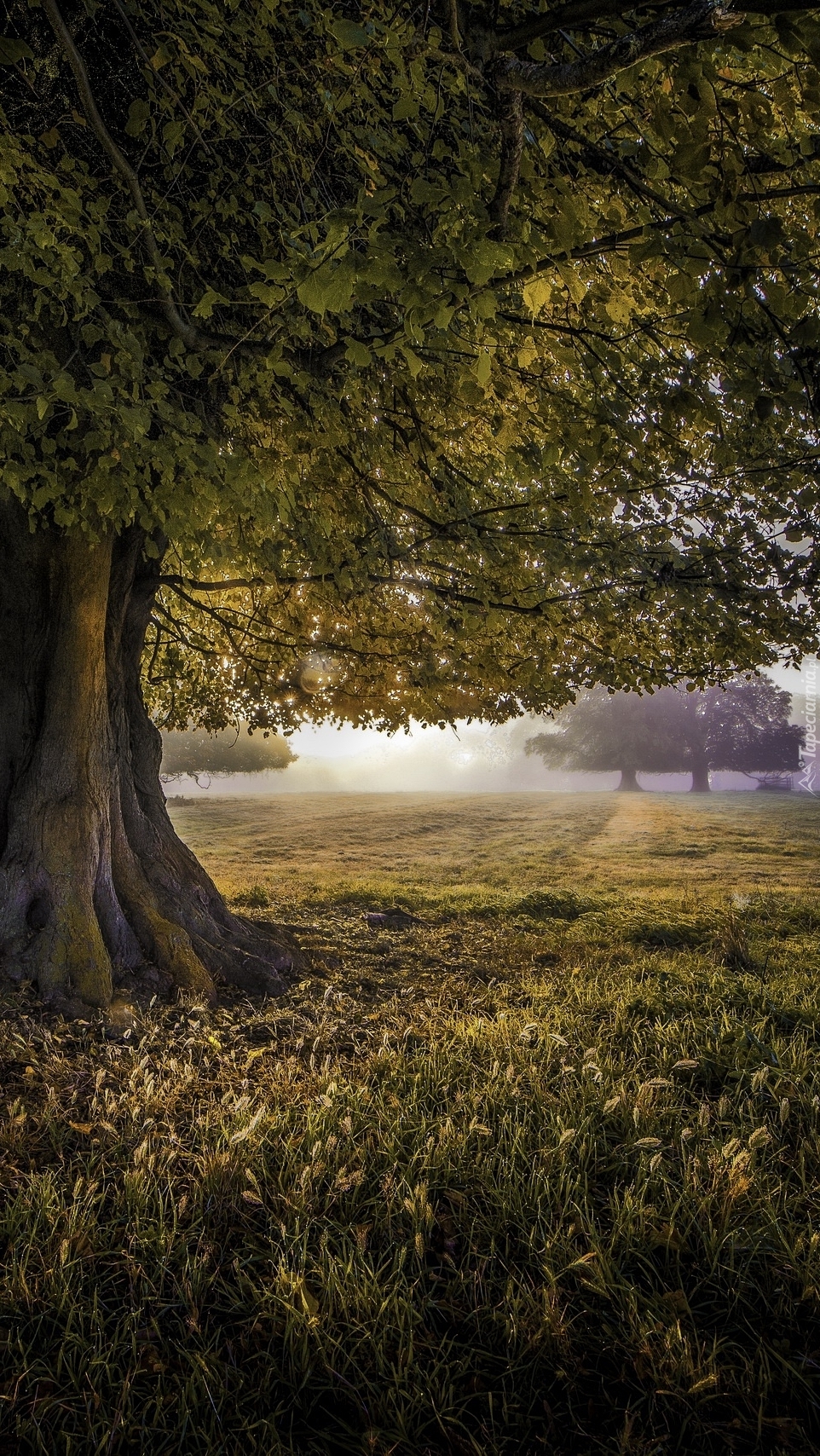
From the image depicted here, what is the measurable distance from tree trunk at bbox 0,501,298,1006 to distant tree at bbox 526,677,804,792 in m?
48.1

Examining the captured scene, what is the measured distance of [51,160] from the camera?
5152 mm

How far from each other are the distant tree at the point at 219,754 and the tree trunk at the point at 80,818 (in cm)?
3507

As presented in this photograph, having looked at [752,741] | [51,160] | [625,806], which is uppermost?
[51,160]

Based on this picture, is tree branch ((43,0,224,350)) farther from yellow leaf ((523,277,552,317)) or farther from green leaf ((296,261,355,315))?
yellow leaf ((523,277,552,317))

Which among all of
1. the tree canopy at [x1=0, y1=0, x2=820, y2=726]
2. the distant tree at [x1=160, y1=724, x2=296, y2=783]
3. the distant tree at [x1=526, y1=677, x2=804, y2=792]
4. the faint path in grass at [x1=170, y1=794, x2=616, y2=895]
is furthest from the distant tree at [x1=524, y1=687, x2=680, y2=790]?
the tree canopy at [x1=0, y1=0, x2=820, y2=726]

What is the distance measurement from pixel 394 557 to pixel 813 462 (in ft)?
13.4

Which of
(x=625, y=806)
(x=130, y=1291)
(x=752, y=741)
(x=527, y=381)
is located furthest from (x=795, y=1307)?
(x=752, y=741)

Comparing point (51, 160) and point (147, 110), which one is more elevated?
point (51, 160)

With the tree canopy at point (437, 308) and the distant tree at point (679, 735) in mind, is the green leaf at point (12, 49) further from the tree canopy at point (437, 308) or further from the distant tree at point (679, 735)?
the distant tree at point (679, 735)

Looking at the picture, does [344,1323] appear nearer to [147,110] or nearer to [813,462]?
[813,462]

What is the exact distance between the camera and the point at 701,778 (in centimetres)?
5666

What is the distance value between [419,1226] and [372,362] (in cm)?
560

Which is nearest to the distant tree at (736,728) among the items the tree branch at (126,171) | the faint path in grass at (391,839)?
the faint path in grass at (391,839)

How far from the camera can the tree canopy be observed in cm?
293
